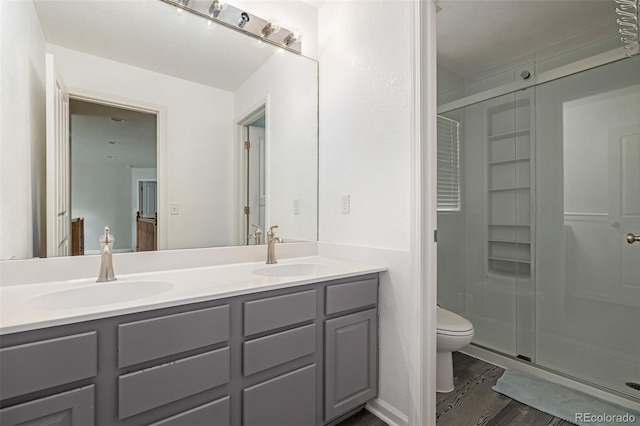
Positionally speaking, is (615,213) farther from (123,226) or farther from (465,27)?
(123,226)

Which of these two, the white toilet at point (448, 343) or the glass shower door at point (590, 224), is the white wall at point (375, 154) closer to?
the white toilet at point (448, 343)

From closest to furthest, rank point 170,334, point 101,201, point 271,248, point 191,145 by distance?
point 170,334 → point 101,201 → point 191,145 → point 271,248

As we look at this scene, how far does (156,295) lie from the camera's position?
116 cm

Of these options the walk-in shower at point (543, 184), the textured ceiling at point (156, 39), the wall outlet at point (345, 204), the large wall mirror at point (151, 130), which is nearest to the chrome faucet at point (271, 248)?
the large wall mirror at point (151, 130)

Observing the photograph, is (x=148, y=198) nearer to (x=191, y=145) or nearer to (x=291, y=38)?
(x=191, y=145)

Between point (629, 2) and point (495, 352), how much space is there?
219 centimetres

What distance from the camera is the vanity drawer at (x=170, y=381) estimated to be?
3.23 ft

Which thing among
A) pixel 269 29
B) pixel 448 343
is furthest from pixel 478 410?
pixel 269 29

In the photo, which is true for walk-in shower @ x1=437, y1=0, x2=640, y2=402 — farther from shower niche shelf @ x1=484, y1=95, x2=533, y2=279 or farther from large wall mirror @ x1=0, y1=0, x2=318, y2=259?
large wall mirror @ x1=0, y1=0, x2=318, y2=259

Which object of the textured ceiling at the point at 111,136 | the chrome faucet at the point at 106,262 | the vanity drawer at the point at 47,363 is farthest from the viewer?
the textured ceiling at the point at 111,136

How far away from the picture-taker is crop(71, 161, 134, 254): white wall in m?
1.43

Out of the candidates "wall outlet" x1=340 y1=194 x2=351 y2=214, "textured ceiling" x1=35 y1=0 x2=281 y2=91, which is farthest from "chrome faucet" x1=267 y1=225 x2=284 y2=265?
"textured ceiling" x1=35 y1=0 x2=281 y2=91

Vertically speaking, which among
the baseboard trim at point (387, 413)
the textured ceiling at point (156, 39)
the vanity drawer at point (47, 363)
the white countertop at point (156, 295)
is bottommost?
the baseboard trim at point (387, 413)

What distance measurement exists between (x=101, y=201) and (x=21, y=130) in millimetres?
387
